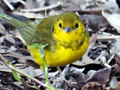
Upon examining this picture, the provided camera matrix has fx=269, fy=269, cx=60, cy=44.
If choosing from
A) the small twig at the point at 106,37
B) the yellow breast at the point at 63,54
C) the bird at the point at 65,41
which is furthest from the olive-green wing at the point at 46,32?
the small twig at the point at 106,37

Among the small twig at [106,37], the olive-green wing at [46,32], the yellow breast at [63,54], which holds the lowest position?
the yellow breast at [63,54]

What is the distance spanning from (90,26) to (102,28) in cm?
29

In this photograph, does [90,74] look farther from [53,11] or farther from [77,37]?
[53,11]

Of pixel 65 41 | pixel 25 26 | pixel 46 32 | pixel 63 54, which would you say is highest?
pixel 25 26

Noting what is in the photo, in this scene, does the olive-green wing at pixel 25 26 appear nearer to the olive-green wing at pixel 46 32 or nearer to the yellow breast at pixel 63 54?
the olive-green wing at pixel 46 32

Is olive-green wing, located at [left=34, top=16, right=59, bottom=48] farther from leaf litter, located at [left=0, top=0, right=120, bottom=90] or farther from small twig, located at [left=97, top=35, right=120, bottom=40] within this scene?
small twig, located at [left=97, top=35, right=120, bottom=40]

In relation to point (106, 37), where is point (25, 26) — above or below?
above

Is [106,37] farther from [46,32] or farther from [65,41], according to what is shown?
[65,41]

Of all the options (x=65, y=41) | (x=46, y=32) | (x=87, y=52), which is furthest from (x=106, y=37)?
(x=65, y=41)

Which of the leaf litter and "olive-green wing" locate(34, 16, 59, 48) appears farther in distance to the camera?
"olive-green wing" locate(34, 16, 59, 48)

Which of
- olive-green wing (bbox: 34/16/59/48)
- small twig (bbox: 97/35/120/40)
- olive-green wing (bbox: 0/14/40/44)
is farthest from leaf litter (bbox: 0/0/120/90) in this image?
olive-green wing (bbox: 34/16/59/48)

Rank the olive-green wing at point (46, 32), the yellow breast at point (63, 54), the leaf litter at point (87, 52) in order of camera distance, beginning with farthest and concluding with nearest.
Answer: the olive-green wing at point (46, 32) < the yellow breast at point (63, 54) < the leaf litter at point (87, 52)

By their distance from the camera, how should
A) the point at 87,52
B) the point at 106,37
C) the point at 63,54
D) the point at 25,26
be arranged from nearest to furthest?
the point at 63,54 < the point at 87,52 < the point at 25,26 < the point at 106,37

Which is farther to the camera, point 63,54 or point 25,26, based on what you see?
point 25,26
